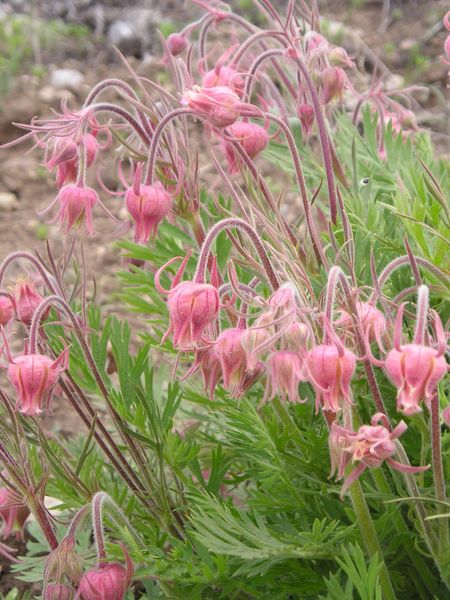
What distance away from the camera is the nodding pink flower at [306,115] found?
7.60 feet

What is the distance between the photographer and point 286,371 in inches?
60.9

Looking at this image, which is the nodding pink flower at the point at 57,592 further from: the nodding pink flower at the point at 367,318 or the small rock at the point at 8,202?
the small rock at the point at 8,202

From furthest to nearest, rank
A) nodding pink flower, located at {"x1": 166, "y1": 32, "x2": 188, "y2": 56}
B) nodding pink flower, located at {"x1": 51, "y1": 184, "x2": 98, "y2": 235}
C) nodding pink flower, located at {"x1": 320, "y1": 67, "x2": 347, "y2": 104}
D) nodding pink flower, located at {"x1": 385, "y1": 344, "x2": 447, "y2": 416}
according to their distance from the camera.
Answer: nodding pink flower, located at {"x1": 166, "y1": 32, "x2": 188, "y2": 56}, nodding pink flower, located at {"x1": 320, "y1": 67, "x2": 347, "y2": 104}, nodding pink flower, located at {"x1": 51, "y1": 184, "x2": 98, "y2": 235}, nodding pink flower, located at {"x1": 385, "y1": 344, "x2": 447, "y2": 416}

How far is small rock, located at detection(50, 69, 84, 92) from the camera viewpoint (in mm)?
5695

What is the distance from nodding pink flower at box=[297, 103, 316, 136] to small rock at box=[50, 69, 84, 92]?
3.62 meters

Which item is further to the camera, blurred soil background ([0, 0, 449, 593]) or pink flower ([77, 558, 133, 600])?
blurred soil background ([0, 0, 449, 593])

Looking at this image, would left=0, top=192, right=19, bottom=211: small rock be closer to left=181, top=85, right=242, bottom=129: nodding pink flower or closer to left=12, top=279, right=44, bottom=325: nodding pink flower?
left=12, top=279, right=44, bottom=325: nodding pink flower

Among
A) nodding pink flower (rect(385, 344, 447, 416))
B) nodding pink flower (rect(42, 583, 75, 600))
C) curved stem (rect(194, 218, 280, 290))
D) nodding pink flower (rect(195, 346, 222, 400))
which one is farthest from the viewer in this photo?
nodding pink flower (rect(42, 583, 75, 600))

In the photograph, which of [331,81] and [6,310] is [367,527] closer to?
[6,310]

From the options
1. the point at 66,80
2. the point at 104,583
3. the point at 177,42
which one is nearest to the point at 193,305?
the point at 104,583

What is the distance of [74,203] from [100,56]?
4486mm

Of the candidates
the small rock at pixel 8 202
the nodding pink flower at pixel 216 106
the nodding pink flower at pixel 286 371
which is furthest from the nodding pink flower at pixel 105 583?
the small rock at pixel 8 202

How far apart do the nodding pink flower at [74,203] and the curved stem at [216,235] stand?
1.65 feet

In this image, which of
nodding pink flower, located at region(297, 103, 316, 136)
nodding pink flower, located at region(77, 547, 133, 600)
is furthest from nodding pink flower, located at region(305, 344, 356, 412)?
nodding pink flower, located at region(297, 103, 316, 136)
